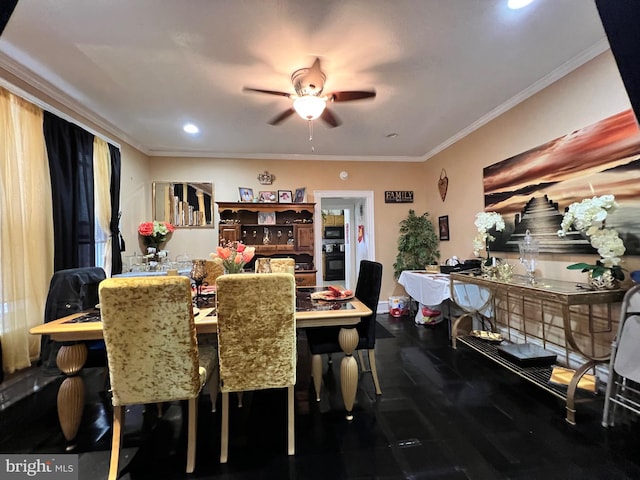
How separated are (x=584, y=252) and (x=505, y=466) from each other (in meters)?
1.89

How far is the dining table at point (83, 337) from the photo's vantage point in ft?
5.42

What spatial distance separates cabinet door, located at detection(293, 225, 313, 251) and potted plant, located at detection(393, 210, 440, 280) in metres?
1.57

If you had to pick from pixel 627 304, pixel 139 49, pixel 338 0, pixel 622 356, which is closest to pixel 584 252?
pixel 627 304

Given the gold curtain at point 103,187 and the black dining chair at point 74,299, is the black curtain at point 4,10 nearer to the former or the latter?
the black dining chair at point 74,299

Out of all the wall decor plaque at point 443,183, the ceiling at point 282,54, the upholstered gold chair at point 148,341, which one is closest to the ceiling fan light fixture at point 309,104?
the ceiling at point 282,54

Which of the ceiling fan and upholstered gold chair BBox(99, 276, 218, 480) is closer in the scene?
upholstered gold chair BBox(99, 276, 218, 480)

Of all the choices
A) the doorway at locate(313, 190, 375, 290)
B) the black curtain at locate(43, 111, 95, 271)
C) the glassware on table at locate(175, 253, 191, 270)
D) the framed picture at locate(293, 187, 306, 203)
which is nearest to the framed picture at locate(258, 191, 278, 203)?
the framed picture at locate(293, 187, 306, 203)

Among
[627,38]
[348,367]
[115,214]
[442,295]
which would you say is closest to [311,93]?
[627,38]


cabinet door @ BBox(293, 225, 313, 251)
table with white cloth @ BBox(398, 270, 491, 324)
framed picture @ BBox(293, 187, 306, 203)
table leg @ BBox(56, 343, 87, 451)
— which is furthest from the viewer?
framed picture @ BBox(293, 187, 306, 203)

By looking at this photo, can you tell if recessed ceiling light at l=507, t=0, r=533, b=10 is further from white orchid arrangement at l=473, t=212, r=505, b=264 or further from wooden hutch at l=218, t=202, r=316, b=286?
wooden hutch at l=218, t=202, r=316, b=286

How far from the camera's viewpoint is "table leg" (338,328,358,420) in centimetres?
194

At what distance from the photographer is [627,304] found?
1.82m

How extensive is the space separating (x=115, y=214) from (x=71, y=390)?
2471 millimetres

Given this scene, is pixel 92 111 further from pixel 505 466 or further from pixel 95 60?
pixel 505 466
